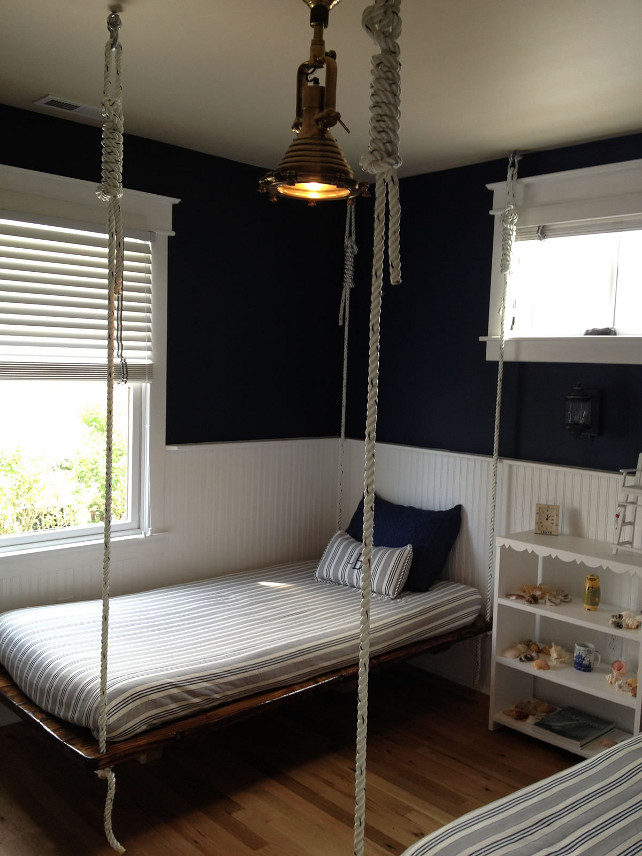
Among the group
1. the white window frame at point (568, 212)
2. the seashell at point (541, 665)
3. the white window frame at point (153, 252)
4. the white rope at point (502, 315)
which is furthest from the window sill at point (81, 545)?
the white window frame at point (568, 212)

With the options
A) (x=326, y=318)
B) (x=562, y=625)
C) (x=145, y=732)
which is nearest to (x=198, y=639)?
(x=145, y=732)

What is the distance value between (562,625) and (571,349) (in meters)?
1.36

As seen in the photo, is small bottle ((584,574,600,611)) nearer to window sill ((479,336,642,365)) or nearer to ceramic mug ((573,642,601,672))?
ceramic mug ((573,642,601,672))

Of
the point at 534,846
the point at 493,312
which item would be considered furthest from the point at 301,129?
the point at 493,312

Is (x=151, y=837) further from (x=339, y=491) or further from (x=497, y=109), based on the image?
(x=497, y=109)

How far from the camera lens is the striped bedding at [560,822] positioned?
1859 mm

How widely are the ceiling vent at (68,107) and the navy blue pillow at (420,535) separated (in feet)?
7.90

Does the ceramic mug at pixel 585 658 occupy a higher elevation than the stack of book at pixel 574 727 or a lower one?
higher

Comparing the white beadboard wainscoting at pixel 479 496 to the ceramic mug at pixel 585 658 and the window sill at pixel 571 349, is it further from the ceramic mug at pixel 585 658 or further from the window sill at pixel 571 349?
the window sill at pixel 571 349

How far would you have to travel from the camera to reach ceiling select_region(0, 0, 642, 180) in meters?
2.51

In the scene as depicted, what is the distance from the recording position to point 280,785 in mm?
3221

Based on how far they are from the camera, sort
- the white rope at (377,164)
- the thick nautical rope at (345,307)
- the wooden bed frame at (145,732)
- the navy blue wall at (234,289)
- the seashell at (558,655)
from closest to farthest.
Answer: the white rope at (377,164)
the wooden bed frame at (145,732)
the seashell at (558,655)
the navy blue wall at (234,289)
the thick nautical rope at (345,307)

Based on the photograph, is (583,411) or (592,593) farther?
(583,411)

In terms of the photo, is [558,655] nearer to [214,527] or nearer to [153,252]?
[214,527]
